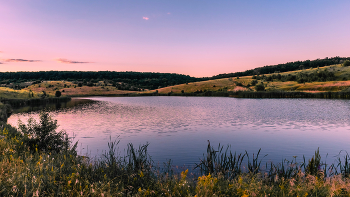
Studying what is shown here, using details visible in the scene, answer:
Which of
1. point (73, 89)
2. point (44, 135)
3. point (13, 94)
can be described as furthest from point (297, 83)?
point (73, 89)

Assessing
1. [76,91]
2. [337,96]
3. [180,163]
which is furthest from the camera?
[76,91]

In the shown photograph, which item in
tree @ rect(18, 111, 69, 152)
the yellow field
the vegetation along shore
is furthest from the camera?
the yellow field

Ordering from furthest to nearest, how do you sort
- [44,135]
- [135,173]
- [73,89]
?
1. [73,89]
2. [44,135]
3. [135,173]

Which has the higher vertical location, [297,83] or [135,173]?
[297,83]

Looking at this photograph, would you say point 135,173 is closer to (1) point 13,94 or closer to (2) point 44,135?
(2) point 44,135

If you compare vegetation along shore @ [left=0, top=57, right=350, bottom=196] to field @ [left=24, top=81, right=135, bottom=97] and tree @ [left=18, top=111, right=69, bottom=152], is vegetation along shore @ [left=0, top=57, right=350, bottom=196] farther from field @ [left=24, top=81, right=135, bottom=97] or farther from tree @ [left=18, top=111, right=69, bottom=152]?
field @ [left=24, top=81, right=135, bottom=97]

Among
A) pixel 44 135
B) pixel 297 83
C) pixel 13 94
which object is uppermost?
pixel 297 83

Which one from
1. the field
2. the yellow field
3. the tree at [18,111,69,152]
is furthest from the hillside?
the tree at [18,111,69,152]

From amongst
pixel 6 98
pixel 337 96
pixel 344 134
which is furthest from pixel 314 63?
pixel 6 98

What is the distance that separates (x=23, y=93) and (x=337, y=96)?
102 metres

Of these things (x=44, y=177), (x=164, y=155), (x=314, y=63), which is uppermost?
(x=314, y=63)

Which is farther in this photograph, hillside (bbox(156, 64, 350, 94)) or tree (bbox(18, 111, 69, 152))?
hillside (bbox(156, 64, 350, 94))

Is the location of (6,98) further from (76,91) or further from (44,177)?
(76,91)

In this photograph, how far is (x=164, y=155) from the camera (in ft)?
46.1
